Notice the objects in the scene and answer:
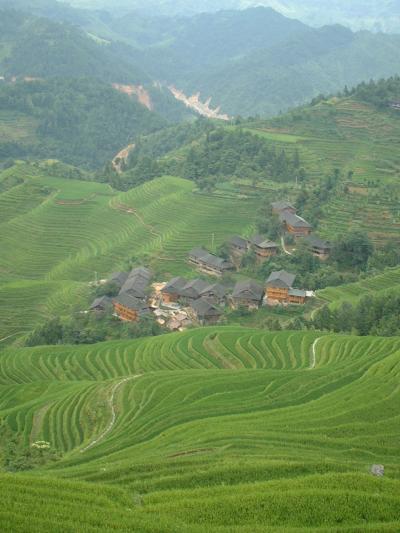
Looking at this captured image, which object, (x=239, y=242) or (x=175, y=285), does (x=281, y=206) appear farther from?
(x=175, y=285)

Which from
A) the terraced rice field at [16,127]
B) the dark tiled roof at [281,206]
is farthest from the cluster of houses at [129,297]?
the terraced rice field at [16,127]

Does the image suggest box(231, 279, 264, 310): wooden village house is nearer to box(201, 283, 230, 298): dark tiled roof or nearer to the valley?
the valley

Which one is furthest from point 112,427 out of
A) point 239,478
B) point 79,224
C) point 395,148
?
point 395,148

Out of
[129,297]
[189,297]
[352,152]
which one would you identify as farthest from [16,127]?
[189,297]

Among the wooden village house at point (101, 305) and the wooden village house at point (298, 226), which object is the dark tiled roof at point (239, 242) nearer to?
the wooden village house at point (298, 226)

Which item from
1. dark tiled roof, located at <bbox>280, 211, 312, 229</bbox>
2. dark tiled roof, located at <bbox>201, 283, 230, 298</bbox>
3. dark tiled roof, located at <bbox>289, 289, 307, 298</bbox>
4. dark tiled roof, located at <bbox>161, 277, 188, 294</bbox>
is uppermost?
dark tiled roof, located at <bbox>280, 211, 312, 229</bbox>

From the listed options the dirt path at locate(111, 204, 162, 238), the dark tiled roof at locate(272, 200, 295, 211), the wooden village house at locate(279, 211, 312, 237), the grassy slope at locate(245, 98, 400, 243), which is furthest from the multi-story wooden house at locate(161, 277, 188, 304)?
the dark tiled roof at locate(272, 200, 295, 211)
